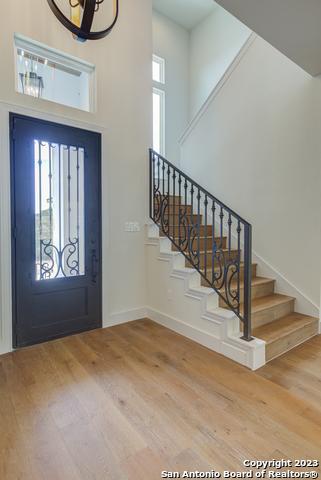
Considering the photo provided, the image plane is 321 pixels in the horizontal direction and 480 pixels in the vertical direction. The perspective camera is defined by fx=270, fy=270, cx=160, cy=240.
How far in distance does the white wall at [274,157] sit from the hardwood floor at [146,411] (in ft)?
3.94

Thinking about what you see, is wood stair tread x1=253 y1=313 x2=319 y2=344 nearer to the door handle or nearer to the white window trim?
the door handle

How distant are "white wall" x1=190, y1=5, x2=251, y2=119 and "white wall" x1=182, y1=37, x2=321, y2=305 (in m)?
1.44

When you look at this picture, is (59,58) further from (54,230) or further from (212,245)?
(212,245)

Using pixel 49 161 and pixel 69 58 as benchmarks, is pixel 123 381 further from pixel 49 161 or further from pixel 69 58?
pixel 69 58

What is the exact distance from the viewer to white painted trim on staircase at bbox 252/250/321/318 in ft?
10.5

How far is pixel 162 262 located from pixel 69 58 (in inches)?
101

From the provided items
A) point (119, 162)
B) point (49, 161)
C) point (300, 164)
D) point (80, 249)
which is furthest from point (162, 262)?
point (300, 164)

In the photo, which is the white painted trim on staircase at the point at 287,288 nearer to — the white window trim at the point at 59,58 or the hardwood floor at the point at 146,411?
the hardwood floor at the point at 146,411

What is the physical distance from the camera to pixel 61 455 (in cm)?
150

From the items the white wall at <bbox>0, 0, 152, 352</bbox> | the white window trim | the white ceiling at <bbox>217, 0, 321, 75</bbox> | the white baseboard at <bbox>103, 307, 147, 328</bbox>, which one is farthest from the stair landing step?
the white window trim

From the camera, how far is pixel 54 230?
292cm

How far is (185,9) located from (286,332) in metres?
5.92

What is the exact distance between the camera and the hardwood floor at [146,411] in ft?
4.83

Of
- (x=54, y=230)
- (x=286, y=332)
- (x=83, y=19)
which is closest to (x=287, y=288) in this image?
(x=286, y=332)
